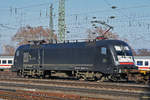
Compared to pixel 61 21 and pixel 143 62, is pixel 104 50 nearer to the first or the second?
pixel 61 21

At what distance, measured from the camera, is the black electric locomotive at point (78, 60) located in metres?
21.3

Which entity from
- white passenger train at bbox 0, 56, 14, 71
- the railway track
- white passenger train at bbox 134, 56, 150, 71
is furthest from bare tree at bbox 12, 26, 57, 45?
the railway track

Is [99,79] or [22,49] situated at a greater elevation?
[22,49]

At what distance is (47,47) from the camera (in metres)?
26.3

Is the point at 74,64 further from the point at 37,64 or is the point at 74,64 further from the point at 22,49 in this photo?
the point at 22,49

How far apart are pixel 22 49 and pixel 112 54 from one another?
11.3m

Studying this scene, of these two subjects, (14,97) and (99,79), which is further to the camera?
(99,79)

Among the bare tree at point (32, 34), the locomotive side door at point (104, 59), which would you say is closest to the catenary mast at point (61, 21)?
the locomotive side door at point (104, 59)

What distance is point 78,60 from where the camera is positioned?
2348cm

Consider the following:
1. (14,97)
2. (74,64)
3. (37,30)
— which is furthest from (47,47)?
(37,30)

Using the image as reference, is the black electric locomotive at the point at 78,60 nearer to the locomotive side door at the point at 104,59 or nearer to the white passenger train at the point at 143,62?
the locomotive side door at the point at 104,59

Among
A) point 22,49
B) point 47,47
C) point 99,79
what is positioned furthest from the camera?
point 22,49

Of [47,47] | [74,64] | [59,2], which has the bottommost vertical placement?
[74,64]

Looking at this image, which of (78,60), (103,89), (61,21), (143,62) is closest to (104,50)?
(78,60)
